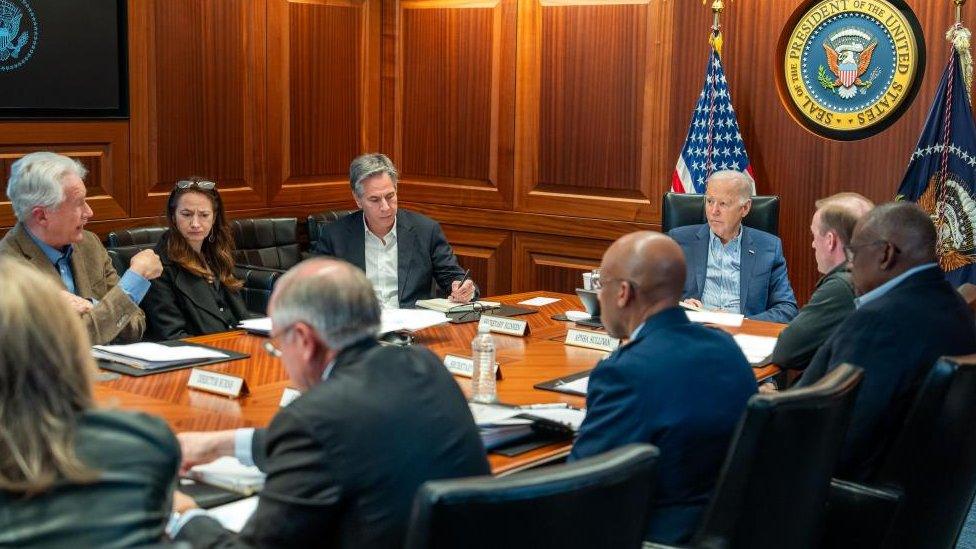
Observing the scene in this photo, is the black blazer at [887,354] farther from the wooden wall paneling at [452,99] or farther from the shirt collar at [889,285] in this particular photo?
the wooden wall paneling at [452,99]

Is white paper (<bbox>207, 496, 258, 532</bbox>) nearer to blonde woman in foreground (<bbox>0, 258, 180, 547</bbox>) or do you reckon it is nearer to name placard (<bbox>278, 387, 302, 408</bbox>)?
blonde woman in foreground (<bbox>0, 258, 180, 547</bbox>)

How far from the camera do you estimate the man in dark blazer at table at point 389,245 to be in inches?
202

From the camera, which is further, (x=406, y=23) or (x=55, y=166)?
(x=406, y=23)

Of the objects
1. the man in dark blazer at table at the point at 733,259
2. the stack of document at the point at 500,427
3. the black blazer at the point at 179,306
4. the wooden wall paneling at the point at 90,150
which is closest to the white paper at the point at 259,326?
the black blazer at the point at 179,306

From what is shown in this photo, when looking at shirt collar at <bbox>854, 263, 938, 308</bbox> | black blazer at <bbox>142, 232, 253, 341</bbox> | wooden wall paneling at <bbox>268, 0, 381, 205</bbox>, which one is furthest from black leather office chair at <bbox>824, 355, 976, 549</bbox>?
A: wooden wall paneling at <bbox>268, 0, 381, 205</bbox>

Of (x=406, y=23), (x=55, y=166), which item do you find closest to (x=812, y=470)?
(x=55, y=166)

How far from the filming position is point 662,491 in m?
2.54

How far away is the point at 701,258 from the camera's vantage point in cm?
527

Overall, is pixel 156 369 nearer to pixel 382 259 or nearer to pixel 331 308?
pixel 331 308

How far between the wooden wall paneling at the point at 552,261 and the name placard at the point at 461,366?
138 inches

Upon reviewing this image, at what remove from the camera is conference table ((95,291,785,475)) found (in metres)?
2.93

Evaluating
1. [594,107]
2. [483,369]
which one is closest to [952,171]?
[594,107]

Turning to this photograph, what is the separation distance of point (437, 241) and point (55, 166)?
5.75 feet

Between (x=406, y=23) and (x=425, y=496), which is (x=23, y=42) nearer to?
(x=406, y=23)
